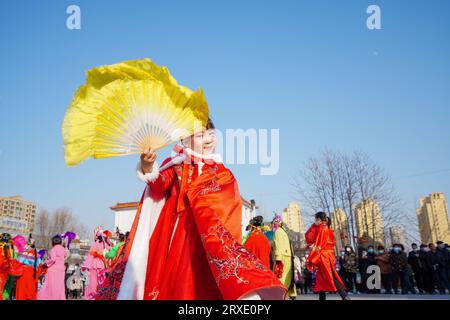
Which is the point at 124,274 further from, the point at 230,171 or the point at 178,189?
the point at 230,171

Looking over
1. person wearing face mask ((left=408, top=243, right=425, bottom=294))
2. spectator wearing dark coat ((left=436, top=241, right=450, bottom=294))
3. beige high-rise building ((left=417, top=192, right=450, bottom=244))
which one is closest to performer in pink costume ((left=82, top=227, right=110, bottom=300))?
person wearing face mask ((left=408, top=243, right=425, bottom=294))

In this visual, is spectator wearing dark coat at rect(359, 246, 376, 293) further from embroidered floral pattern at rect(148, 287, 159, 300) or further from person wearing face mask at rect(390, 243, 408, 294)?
embroidered floral pattern at rect(148, 287, 159, 300)

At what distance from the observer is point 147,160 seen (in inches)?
111

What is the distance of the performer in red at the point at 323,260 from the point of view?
816 centimetres

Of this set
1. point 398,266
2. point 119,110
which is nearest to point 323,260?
point 119,110

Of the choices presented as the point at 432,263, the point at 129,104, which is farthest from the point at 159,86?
the point at 432,263

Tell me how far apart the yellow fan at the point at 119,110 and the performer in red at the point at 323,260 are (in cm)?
644

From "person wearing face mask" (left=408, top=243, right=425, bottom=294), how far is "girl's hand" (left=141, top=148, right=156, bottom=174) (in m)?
13.4

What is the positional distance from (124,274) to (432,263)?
13.6m

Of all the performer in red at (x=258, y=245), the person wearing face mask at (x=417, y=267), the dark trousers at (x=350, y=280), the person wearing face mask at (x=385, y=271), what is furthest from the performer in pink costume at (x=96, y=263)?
the person wearing face mask at (x=417, y=267)

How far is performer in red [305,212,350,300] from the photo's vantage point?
8156 mm

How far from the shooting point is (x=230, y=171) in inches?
130

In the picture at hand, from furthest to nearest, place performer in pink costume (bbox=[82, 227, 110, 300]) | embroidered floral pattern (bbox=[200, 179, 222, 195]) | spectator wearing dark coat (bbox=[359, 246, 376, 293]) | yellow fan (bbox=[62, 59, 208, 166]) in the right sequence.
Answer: spectator wearing dark coat (bbox=[359, 246, 376, 293])
performer in pink costume (bbox=[82, 227, 110, 300])
embroidered floral pattern (bbox=[200, 179, 222, 195])
yellow fan (bbox=[62, 59, 208, 166])

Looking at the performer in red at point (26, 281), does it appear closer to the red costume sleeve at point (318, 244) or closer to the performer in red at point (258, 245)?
the performer in red at point (258, 245)
